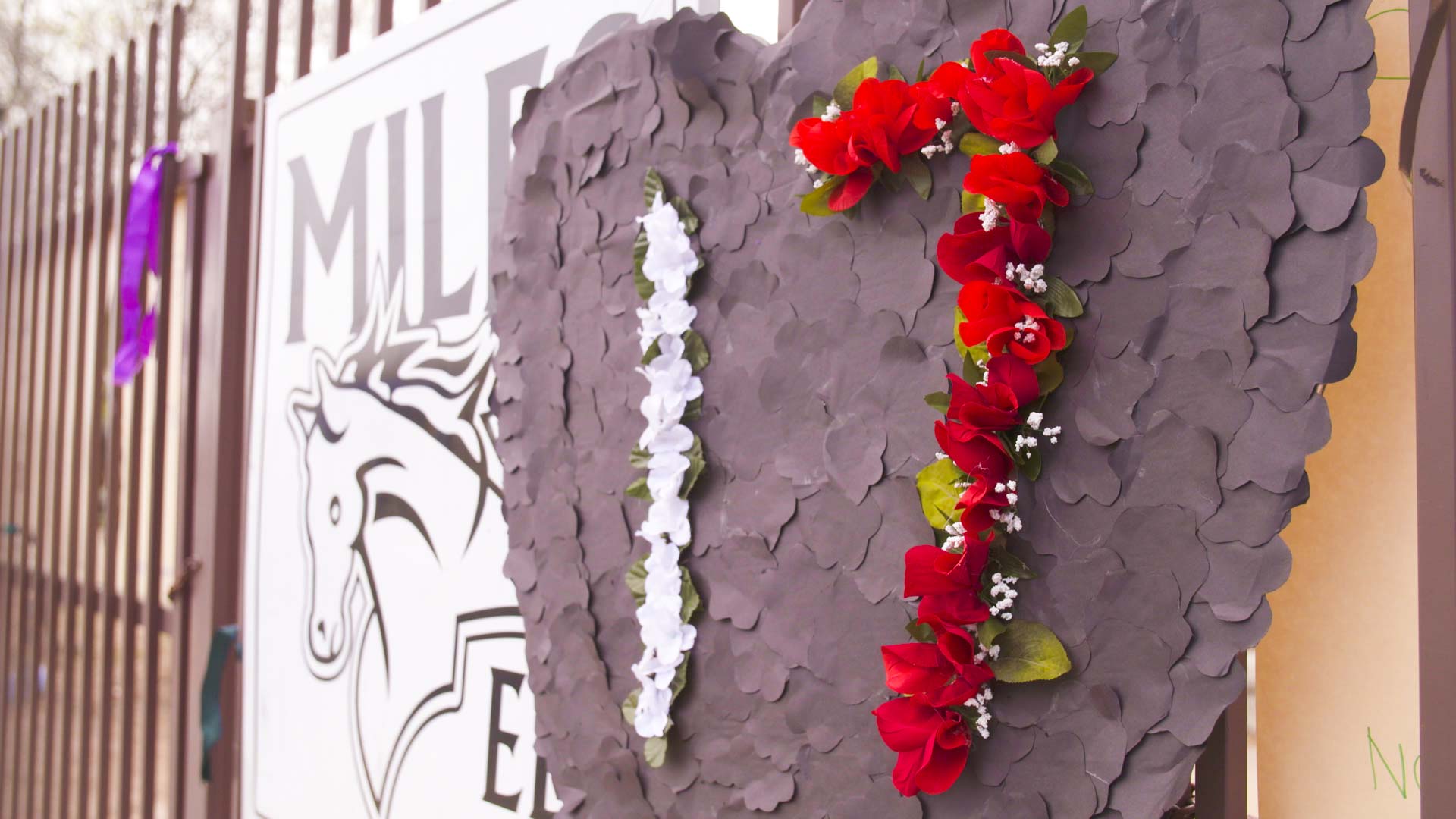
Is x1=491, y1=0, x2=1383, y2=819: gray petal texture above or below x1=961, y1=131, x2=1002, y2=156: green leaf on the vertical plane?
below

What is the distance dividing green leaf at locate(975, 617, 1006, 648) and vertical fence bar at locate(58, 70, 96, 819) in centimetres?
202

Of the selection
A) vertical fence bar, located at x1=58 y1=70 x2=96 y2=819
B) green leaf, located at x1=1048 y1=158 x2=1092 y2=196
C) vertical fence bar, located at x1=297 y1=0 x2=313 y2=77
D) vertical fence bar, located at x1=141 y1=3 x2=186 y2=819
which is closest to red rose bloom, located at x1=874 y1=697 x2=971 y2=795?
green leaf, located at x1=1048 y1=158 x2=1092 y2=196

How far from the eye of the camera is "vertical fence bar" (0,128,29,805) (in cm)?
231

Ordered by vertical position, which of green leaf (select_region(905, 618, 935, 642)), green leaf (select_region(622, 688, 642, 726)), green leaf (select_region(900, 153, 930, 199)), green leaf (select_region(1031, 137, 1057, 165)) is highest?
green leaf (select_region(900, 153, 930, 199))

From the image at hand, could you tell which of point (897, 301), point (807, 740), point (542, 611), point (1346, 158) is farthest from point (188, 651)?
point (1346, 158)

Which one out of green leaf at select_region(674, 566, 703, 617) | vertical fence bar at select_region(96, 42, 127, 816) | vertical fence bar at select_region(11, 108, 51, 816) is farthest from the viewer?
vertical fence bar at select_region(11, 108, 51, 816)

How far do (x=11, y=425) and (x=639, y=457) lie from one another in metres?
2.35

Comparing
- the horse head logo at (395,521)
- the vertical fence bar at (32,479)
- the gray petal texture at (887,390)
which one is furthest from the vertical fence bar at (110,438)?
the gray petal texture at (887,390)

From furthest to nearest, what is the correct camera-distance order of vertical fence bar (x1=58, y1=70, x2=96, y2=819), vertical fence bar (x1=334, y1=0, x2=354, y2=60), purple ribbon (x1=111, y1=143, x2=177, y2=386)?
vertical fence bar (x1=58, y1=70, x2=96, y2=819)
purple ribbon (x1=111, y1=143, x2=177, y2=386)
vertical fence bar (x1=334, y1=0, x2=354, y2=60)

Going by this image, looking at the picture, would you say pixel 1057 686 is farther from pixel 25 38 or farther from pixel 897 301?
pixel 25 38

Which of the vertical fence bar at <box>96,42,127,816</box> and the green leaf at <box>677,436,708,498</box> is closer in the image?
the green leaf at <box>677,436,708,498</box>

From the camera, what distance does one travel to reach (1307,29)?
1.53ft

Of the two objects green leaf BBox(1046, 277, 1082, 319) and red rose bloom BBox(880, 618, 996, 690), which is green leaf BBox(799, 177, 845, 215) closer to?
green leaf BBox(1046, 277, 1082, 319)

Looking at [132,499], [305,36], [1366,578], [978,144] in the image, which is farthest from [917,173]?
[132,499]
